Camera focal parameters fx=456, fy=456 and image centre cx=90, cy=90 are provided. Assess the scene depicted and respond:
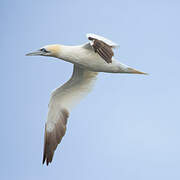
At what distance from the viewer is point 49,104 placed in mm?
14969

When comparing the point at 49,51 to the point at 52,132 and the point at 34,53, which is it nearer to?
the point at 34,53

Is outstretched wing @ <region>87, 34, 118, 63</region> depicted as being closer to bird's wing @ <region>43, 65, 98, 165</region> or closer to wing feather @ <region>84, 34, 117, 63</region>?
wing feather @ <region>84, 34, 117, 63</region>

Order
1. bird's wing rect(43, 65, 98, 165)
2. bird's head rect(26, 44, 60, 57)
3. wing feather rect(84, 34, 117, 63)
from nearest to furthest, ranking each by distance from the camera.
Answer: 1. wing feather rect(84, 34, 117, 63)
2. bird's head rect(26, 44, 60, 57)
3. bird's wing rect(43, 65, 98, 165)

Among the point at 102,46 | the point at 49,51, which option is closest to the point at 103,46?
the point at 102,46

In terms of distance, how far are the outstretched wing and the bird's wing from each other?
298cm

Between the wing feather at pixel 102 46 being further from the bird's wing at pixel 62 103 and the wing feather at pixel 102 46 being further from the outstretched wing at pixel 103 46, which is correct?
the bird's wing at pixel 62 103

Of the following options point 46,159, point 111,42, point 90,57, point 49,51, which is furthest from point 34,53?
point 46,159

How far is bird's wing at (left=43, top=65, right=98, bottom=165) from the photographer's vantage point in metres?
14.7

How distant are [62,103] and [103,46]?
4.33m

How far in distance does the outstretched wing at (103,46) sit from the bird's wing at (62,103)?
298 centimetres

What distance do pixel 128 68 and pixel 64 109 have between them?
9.79 feet

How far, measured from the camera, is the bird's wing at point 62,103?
14.7m

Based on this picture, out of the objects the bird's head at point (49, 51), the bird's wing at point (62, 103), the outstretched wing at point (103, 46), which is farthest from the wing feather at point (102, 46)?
the bird's wing at point (62, 103)

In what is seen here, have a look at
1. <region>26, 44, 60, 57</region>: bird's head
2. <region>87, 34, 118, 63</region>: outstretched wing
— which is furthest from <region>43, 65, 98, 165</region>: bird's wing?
<region>87, 34, 118, 63</region>: outstretched wing
